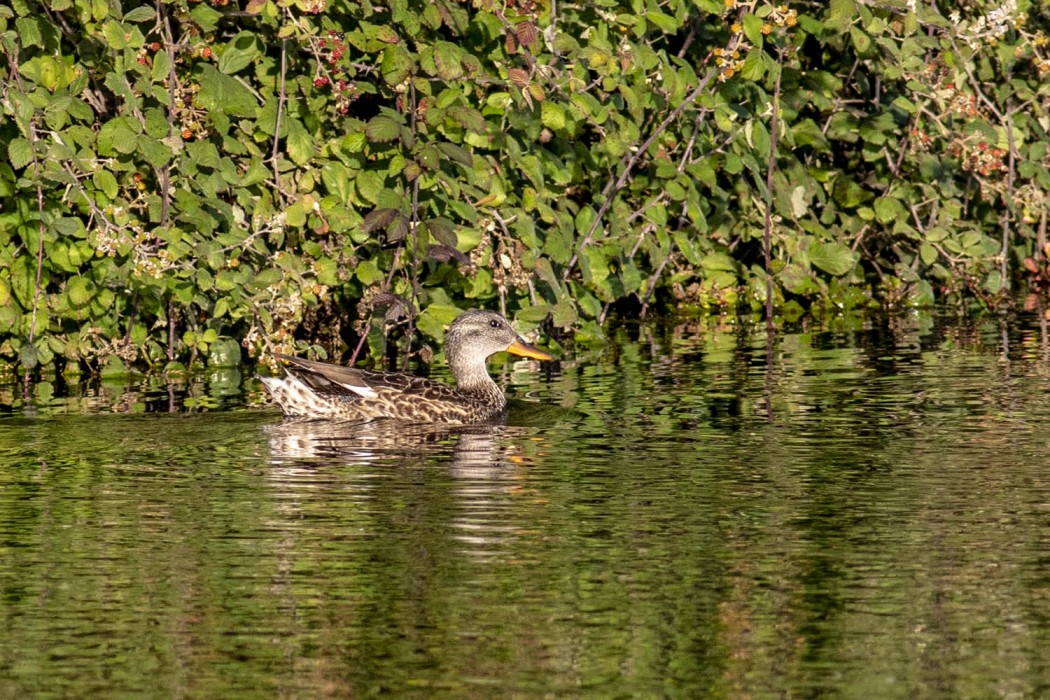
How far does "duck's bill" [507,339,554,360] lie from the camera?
12.8m

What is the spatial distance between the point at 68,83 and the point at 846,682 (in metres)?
7.22

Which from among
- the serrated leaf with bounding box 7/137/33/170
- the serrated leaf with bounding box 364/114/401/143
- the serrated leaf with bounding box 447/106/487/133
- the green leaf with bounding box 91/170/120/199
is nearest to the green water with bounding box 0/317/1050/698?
the green leaf with bounding box 91/170/120/199

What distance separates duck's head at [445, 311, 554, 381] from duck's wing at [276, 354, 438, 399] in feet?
2.25

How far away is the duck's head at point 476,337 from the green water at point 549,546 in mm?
430

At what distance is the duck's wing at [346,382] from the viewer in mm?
11711

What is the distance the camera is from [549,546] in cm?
792

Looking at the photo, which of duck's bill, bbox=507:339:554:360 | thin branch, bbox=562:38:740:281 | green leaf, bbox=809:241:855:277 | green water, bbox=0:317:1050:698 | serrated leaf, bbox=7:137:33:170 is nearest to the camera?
green water, bbox=0:317:1050:698

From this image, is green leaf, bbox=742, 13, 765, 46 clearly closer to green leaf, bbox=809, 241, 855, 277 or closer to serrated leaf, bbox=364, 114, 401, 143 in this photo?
serrated leaf, bbox=364, 114, 401, 143

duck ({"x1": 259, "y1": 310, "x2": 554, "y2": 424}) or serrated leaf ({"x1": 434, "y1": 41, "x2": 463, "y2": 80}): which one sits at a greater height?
serrated leaf ({"x1": 434, "y1": 41, "x2": 463, "y2": 80})

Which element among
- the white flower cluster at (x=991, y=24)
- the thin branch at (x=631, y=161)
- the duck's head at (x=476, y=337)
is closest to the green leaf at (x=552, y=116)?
the duck's head at (x=476, y=337)

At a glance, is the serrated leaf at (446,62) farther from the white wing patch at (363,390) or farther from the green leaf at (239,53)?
the white wing patch at (363,390)

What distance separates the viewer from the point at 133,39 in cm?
1182

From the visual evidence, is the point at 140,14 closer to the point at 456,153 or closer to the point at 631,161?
the point at 456,153

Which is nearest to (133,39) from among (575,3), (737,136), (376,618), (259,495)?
(575,3)
